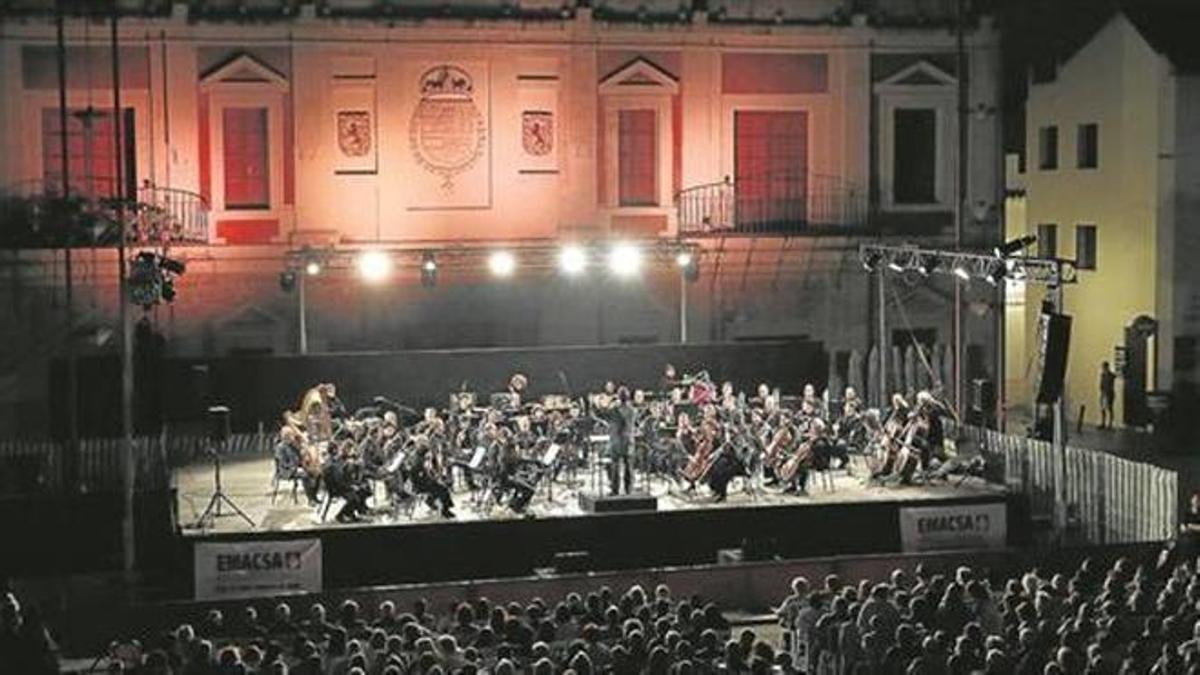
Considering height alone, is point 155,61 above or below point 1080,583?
above

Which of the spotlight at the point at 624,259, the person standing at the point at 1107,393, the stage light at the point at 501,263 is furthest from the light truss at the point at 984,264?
the stage light at the point at 501,263

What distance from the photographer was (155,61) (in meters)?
40.7

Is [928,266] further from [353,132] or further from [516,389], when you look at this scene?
[353,132]

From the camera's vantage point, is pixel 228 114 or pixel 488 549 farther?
pixel 228 114

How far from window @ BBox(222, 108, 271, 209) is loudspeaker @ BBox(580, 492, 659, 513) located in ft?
47.6

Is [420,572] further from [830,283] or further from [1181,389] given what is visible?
[1181,389]

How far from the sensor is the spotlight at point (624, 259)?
41.6 meters

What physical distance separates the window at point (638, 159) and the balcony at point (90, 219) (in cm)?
927

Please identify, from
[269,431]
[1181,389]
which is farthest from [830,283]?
[269,431]

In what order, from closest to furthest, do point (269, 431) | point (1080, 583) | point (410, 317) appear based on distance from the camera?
point (1080, 583), point (269, 431), point (410, 317)

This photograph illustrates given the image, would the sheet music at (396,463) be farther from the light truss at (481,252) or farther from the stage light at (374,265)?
the stage light at (374,265)

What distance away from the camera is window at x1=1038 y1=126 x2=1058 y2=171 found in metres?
48.3

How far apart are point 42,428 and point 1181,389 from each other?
24609 mm

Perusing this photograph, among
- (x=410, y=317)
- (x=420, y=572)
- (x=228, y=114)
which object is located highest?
(x=228, y=114)
